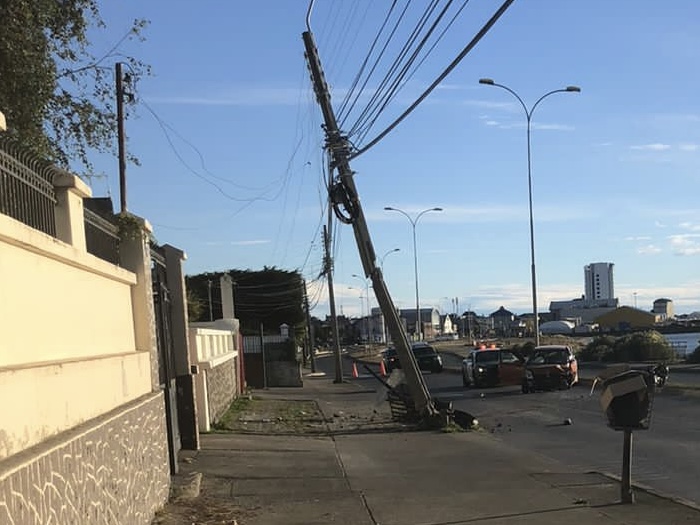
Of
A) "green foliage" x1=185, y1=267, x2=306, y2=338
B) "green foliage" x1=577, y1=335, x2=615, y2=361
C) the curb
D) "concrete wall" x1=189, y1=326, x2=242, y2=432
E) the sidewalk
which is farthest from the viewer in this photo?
"green foliage" x1=185, y1=267, x2=306, y2=338

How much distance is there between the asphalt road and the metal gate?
19.1 feet

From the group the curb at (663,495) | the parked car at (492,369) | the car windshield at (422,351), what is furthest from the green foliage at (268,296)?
the curb at (663,495)

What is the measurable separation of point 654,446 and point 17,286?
12.1 metres

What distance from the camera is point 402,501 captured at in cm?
973

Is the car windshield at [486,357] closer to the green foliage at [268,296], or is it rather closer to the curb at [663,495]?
the curb at [663,495]

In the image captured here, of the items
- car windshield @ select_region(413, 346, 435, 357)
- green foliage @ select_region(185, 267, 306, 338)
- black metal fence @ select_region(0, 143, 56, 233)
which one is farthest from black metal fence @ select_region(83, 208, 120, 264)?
green foliage @ select_region(185, 267, 306, 338)

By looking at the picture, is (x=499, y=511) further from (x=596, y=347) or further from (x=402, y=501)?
(x=596, y=347)

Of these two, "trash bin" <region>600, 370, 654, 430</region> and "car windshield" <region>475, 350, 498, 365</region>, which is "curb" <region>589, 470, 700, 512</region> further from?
"car windshield" <region>475, 350, 498, 365</region>

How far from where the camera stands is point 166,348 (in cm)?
1263

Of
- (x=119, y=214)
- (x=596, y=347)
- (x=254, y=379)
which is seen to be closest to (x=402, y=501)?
(x=119, y=214)

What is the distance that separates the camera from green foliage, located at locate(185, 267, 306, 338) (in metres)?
86.0

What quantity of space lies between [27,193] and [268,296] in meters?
83.6

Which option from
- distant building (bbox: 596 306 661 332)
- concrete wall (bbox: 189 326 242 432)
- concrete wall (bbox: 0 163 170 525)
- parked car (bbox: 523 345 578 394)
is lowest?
distant building (bbox: 596 306 661 332)

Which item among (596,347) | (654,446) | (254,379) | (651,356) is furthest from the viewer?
(596,347)
